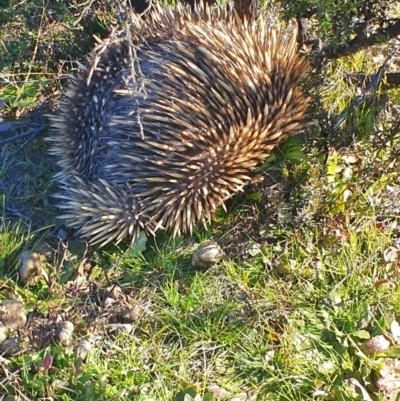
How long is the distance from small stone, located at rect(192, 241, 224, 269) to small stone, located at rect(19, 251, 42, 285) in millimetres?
675

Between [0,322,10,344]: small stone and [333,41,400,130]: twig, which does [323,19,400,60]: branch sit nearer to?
[333,41,400,130]: twig

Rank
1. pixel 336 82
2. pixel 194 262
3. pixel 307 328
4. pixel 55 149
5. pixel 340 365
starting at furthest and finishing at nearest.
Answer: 1. pixel 336 82
2. pixel 55 149
3. pixel 194 262
4. pixel 307 328
5. pixel 340 365

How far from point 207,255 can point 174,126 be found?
583 millimetres

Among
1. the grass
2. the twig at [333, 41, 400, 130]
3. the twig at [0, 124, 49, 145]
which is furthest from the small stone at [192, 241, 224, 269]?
the twig at [0, 124, 49, 145]

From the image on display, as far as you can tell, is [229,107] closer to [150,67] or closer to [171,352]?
[150,67]

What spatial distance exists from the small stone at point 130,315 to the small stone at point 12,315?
395 millimetres

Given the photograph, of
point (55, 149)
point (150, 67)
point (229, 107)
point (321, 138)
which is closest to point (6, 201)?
point (55, 149)

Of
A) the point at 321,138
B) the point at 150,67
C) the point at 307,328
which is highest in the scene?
the point at 150,67

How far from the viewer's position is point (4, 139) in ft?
10.8

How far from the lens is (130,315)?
2432 millimetres

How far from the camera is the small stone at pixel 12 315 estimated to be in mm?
2375

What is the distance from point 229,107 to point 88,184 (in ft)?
2.41

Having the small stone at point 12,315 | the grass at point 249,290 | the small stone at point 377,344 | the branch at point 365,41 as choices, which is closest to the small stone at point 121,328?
the grass at point 249,290

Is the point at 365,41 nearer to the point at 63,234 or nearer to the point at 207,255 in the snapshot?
the point at 207,255
